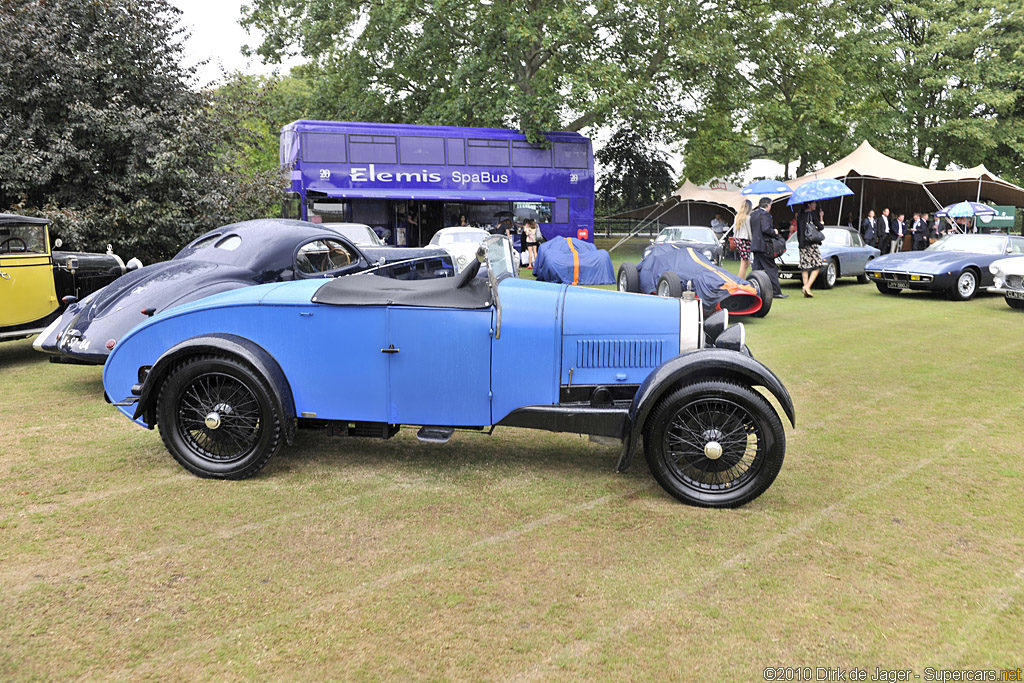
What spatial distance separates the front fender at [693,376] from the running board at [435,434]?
1.06 m

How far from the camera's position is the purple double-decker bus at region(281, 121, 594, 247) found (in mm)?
20094

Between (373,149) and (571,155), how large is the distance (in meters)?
6.79

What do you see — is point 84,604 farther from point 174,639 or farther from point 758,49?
point 758,49

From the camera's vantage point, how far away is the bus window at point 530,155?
2273 centimetres

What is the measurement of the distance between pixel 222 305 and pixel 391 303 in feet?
3.62

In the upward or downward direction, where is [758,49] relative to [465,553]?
upward

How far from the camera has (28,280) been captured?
26.8 ft

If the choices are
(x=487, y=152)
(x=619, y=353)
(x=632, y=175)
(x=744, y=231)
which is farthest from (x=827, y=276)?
(x=632, y=175)

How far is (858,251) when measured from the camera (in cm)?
1745

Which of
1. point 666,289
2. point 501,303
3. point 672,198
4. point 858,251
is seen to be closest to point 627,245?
point 672,198

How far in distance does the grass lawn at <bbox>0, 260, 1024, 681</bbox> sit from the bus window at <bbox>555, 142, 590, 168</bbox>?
1883 centimetres

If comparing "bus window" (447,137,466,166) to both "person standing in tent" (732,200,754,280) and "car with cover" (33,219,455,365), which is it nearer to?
"person standing in tent" (732,200,754,280)

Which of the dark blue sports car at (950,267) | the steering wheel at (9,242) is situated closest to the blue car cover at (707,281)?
the dark blue sports car at (950,267)

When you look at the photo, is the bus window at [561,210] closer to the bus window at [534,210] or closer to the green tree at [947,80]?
the bus window at [534,210]
